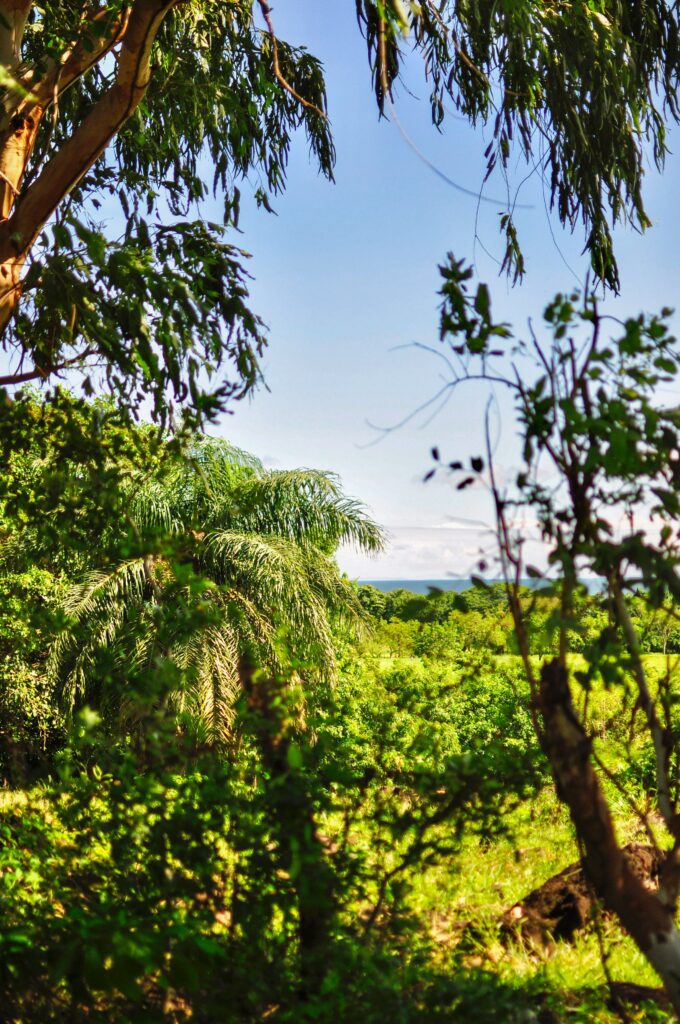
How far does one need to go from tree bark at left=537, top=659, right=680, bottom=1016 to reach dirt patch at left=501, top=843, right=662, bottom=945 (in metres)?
2.83

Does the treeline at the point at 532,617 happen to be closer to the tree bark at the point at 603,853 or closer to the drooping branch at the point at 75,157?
the tree bark at the point at 603,853

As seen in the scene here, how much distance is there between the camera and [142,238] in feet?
17.7

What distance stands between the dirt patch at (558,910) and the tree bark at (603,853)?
2827 mm

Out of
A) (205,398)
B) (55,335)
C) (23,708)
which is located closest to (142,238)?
(55,335)

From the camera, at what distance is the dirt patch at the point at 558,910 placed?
5121 millimetres

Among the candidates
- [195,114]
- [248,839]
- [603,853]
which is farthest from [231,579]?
[603,853]

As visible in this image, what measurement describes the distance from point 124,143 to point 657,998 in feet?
22.1

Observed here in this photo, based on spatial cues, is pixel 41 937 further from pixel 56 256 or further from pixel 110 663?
pixel 56 256

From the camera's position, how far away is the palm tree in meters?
9.70

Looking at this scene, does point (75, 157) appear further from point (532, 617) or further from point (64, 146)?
point (532, 617)

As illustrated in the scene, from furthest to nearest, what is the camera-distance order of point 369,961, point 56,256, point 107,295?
point 107,295, point 56,256, point 369,961

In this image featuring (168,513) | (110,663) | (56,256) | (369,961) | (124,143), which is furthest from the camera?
(168,513)

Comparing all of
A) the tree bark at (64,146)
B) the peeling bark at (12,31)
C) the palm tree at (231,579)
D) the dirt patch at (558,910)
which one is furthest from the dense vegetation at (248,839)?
the palm tree at (231,579)

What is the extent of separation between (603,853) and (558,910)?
3160 mm
